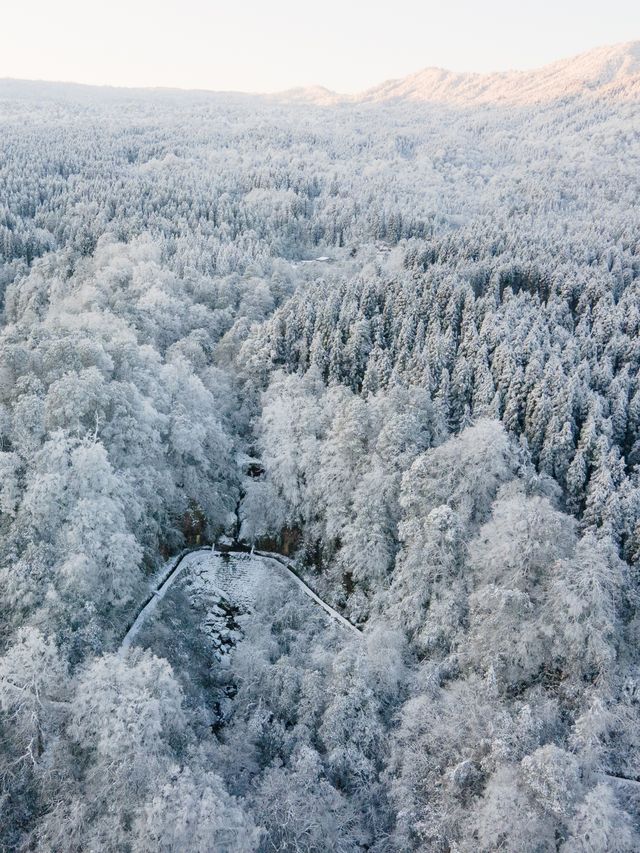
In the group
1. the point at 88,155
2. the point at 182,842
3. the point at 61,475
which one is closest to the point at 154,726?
the point at 182,842

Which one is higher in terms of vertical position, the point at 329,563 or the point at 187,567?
the point at 329,563

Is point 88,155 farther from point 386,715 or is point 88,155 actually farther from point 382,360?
point 386,715

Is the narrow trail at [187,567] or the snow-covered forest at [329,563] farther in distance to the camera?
the narrow trail at [187,567]

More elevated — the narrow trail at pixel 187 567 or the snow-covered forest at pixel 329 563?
the snow-covered forest at pixel 329 563

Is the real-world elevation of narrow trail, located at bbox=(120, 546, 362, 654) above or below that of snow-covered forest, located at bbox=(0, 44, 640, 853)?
below

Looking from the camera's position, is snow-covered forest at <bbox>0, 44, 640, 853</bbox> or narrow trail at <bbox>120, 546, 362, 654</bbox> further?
narrow trail at <bbox>120, 546, 362, 654</bbox>
